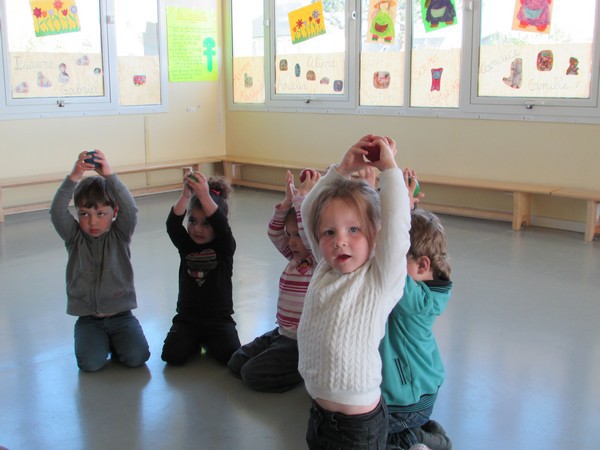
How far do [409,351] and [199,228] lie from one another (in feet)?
3.47

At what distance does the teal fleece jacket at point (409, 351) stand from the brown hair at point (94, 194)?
130 centimetres

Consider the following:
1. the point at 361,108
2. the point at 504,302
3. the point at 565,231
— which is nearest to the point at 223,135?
the point at 361,108

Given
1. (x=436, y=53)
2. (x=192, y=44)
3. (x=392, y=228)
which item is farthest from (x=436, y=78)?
(x=392, y=228)

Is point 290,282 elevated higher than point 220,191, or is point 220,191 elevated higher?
point 220,191

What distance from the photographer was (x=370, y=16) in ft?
20.6

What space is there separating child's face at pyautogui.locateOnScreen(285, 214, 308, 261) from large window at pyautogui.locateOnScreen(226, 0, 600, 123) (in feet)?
11.2

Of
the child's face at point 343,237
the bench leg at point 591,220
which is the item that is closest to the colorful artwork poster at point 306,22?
the bench leg at point 591,220

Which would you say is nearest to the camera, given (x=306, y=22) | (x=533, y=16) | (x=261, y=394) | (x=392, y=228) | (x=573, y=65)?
(x=392, y=228)

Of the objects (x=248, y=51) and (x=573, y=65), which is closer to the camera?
(x=573, y=65)

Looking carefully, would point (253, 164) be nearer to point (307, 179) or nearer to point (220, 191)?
point (220, 191)

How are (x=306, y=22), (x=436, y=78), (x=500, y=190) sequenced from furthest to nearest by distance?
(x=306, y=22) < (x=436, y=78) < (x=500, y=190)

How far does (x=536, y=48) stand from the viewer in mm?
5328

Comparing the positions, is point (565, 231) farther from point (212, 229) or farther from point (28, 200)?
point (28, 200)

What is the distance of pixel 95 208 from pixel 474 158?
3.84m
